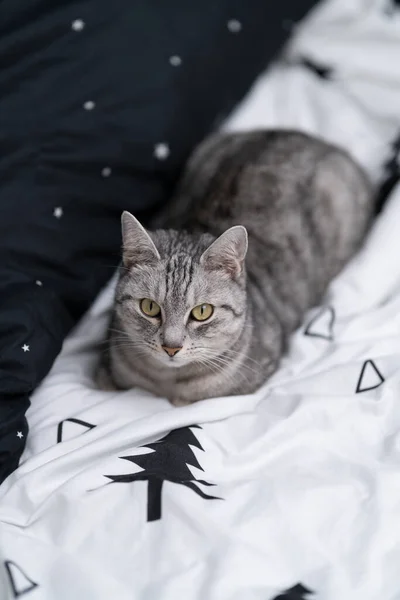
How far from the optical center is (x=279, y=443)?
5.28ft

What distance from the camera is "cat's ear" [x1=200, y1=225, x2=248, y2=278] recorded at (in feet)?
5.43

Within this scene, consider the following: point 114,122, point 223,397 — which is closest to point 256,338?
point 223,397

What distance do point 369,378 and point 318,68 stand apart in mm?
1456

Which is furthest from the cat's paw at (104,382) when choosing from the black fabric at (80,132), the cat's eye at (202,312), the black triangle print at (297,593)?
the black triangle print at (297,593)

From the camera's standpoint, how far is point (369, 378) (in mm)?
1767

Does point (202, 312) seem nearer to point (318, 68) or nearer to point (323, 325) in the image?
point (323, 325)

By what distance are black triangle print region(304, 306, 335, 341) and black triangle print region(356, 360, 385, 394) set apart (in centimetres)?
19

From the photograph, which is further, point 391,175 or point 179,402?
point 391,175

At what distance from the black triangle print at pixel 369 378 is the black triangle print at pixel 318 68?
1.37 m

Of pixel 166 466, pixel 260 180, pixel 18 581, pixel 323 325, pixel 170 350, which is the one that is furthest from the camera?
pixel 260 180

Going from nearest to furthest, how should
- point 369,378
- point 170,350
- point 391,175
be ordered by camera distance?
point 170,350 < point 369,378 < point 391,175

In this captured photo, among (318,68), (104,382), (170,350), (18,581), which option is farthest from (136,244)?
(318,68)

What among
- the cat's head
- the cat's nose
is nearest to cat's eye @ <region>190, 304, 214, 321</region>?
the cat's head

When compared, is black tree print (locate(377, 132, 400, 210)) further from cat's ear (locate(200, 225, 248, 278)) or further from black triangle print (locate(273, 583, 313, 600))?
black triangle print (locate(273, 583, 313, 600))
